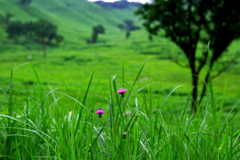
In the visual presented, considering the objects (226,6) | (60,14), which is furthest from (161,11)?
(60,14)

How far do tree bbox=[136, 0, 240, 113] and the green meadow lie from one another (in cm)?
171

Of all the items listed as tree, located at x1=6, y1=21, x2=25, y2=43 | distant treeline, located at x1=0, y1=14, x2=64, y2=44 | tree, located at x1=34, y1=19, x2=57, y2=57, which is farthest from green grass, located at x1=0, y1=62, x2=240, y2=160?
tree, located at x1=6, y1=21, x2=25, y2=43

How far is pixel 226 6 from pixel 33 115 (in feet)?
57.7

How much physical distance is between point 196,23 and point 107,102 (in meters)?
18.5

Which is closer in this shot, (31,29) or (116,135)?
(116,135)

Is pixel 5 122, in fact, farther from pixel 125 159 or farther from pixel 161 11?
pixel 161 11

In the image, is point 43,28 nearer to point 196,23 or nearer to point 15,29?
point 15,29

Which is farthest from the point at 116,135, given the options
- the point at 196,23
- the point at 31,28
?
the point at 31,28

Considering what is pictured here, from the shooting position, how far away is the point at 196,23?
19297mm

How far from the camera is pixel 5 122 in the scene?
237cm

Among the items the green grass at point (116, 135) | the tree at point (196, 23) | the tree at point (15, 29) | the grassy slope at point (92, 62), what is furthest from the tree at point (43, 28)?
the green grass at point (116, 135)

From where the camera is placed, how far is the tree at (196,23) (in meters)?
17.6

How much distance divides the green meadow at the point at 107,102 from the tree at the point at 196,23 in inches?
67.5

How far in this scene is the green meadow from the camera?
5.68 ft
